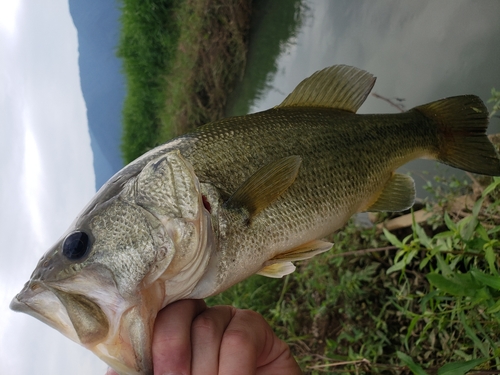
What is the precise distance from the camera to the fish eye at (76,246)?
0.90 m

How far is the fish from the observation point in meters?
0.86

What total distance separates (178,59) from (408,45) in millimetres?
3724

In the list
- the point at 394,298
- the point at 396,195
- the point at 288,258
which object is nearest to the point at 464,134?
the point at 396,195

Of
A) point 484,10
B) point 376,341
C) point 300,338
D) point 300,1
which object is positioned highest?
point 300,1

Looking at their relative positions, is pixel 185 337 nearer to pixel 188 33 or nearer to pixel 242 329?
pixel 242 329

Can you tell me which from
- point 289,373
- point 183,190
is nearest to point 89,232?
point 183,190

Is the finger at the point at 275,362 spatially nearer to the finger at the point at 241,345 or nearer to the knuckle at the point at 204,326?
the finger at the point at 241,345

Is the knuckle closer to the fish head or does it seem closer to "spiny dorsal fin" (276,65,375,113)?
the fish head

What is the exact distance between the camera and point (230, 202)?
106cm

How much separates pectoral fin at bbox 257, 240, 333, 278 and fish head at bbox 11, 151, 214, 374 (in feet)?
0.81

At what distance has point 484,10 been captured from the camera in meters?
2.55

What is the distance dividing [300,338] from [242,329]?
185 centimetres

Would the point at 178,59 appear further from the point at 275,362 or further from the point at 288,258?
the point at 275,362

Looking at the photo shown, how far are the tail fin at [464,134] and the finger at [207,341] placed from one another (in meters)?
1.12
